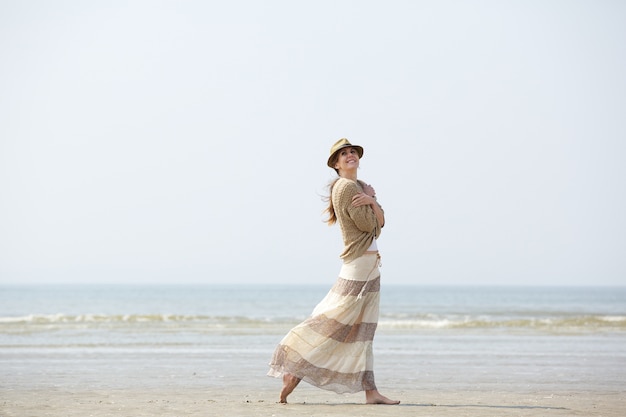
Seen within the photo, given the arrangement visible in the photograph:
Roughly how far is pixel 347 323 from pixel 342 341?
0.48 feet

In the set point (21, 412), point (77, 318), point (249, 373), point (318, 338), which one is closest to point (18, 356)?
point (249, 373)

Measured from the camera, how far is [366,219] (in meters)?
6.72

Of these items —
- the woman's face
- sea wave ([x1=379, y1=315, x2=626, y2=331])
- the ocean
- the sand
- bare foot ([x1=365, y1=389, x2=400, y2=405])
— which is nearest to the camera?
the sand

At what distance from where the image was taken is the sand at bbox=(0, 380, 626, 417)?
21.0 feet

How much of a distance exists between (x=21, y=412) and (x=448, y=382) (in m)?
4.35

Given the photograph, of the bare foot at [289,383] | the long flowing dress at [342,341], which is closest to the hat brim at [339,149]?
the long flowing dress at [342,341]

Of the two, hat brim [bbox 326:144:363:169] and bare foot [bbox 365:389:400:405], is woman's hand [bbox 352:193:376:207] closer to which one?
hat brim [bbox 326:144:363:169]

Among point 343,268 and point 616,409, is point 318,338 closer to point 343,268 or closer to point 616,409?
point 343,268

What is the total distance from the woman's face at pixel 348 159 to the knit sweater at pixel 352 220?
0.12 metres

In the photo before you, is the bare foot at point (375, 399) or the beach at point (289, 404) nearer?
the beach at point (289, 404)

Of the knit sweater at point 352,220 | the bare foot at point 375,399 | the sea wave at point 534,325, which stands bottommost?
the bare foot at point 375,399

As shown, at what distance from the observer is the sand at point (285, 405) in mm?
6406

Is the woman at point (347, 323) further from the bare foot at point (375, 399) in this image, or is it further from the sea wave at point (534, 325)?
the sea wave at point (534, 325)

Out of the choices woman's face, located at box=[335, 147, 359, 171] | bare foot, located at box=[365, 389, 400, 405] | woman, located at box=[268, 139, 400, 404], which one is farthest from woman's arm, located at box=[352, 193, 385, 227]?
bare foot, located at box=[365, 389, 400, 405]
